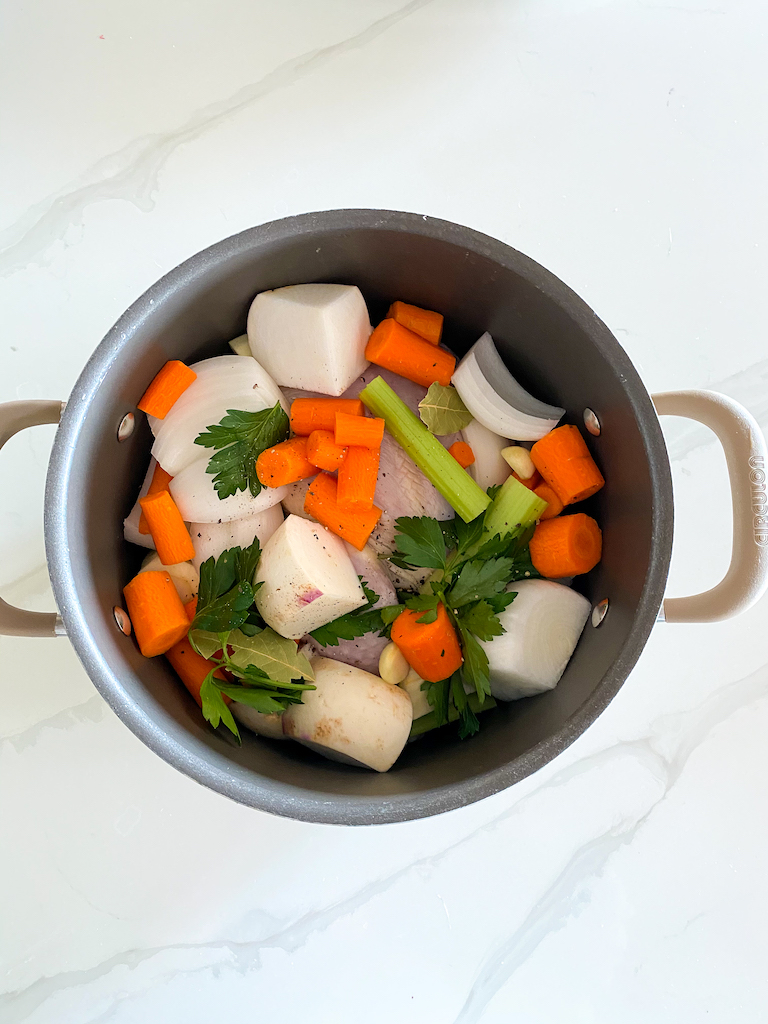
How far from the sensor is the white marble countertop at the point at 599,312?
986mm

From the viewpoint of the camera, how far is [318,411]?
865 mm

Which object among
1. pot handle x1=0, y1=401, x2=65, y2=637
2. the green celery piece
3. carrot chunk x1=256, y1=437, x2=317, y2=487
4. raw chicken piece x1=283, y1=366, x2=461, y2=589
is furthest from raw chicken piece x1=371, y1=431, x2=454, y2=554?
pot handle x1=0, y1=401, x2=65, y2=637

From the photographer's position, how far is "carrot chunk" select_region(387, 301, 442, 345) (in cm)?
89

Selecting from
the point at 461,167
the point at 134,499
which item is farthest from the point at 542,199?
the point at 134,499

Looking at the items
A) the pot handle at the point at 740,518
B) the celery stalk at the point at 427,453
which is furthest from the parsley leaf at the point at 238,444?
the pot handle at the point at 740,518

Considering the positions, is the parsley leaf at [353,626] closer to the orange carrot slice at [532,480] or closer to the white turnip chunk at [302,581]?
the white turnip chunk at [302,581]

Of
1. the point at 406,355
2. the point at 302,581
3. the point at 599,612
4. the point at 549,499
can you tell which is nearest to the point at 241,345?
the point at 406,355

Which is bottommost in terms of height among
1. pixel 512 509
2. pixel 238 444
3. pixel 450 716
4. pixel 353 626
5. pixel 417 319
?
pixel 450 716

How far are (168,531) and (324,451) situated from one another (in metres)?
0.20

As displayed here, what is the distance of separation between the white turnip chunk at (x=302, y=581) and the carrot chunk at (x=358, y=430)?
11cm

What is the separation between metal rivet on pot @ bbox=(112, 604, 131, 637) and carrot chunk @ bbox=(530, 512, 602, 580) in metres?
0.47

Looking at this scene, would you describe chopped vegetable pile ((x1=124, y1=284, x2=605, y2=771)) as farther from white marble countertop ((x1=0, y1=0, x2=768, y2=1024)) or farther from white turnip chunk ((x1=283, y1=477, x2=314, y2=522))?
white marble countertop ((x1=0, y1=0, x2=768, y2=1024))

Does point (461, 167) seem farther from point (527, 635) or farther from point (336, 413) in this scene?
point (527, 635)

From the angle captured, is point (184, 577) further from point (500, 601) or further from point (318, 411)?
point (500, 601)
